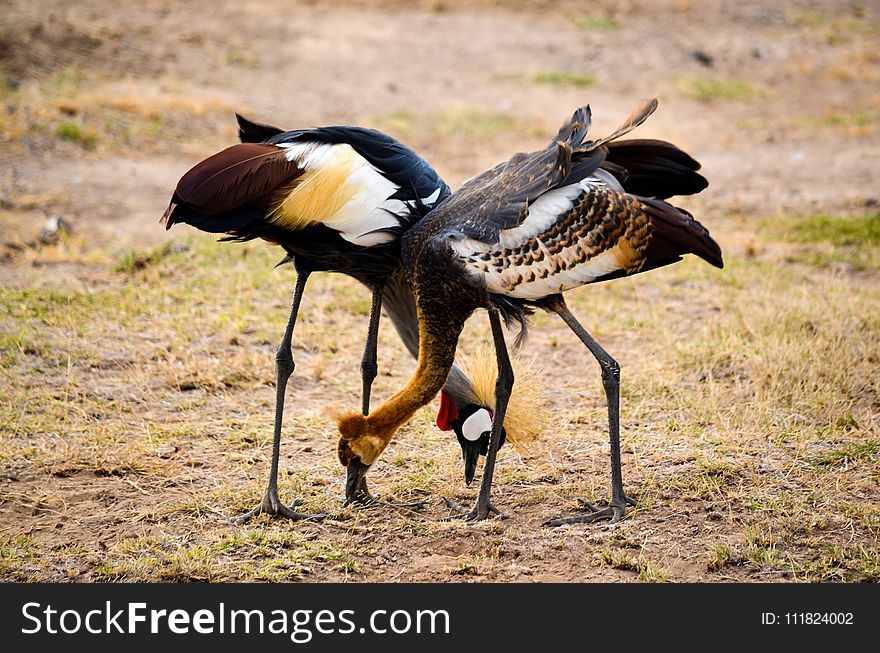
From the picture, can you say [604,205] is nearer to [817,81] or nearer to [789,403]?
[789,403]

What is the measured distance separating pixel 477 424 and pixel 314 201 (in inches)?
60.2

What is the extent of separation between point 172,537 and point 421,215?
2025 millimetres

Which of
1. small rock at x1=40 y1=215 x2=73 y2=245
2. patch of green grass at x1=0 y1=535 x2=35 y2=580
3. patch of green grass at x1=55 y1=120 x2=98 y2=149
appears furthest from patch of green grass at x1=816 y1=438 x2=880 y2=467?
patch of green grass at x1=55 y1=120 x2=98 y2=149

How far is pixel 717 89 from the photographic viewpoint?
1478 cm

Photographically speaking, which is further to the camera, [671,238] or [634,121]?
[634,121]

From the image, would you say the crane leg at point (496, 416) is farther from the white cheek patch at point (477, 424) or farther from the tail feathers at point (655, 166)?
the tail feathers at point (655, 166)

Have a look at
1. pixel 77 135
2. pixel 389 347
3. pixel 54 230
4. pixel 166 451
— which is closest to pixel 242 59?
pixel 77 135

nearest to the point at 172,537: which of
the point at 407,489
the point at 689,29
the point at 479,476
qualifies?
the point at 407,489

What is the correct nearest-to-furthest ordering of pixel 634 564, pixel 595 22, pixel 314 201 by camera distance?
pixel 634 564 < pixel 314 201 < pixel 595 22

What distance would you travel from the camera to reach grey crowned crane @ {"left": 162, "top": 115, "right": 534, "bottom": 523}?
468 centimetres

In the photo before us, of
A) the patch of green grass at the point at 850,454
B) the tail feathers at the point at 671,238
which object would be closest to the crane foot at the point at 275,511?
the tail feathers at the point at 671,238

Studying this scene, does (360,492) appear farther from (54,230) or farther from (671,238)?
(54,230)

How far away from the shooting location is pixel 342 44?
1608 centimetres

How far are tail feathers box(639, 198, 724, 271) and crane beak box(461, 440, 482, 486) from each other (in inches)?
53.7
